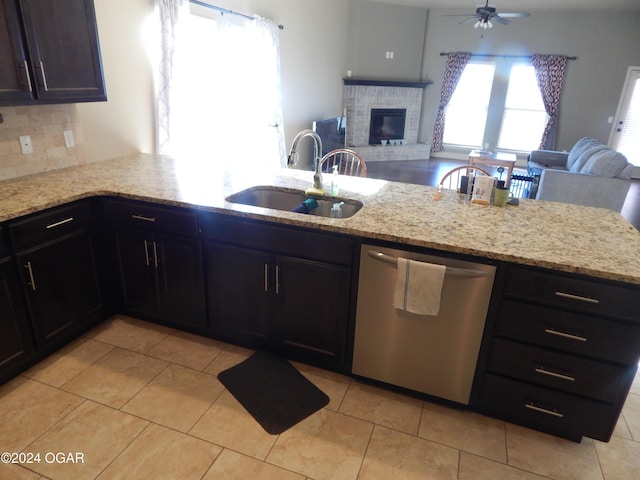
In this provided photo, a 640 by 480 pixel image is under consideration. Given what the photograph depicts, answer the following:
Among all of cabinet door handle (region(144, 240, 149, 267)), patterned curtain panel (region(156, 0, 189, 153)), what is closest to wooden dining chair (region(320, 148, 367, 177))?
cabinet door handle (region(144, 240, 149, 267))

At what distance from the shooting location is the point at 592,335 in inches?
66.4

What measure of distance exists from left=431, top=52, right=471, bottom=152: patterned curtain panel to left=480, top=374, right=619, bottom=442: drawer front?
7626 millimetres

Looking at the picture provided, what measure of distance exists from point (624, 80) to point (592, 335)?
8.04 m

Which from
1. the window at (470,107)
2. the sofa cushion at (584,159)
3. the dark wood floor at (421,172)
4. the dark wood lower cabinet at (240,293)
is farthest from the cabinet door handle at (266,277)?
the window at (470,107)

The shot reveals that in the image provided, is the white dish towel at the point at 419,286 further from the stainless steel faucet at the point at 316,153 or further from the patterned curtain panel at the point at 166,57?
the patterned curtain panel at the point at 166,57

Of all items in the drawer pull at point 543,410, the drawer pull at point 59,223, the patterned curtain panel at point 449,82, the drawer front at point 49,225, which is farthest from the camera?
the patterned curtain panel at point 449,82

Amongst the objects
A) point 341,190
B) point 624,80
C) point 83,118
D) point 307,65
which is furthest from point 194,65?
point 624,80

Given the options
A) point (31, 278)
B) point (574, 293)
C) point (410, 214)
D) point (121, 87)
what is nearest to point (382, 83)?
point (121, 87)

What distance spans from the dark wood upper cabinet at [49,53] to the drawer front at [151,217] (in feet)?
2.16

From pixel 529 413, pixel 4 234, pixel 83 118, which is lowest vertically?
pixel 529 413

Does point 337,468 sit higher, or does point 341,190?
point 341,190

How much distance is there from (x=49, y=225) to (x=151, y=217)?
0.49m

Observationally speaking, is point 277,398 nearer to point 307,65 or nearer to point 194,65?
point 194,65

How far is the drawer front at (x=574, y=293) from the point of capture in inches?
62.9
